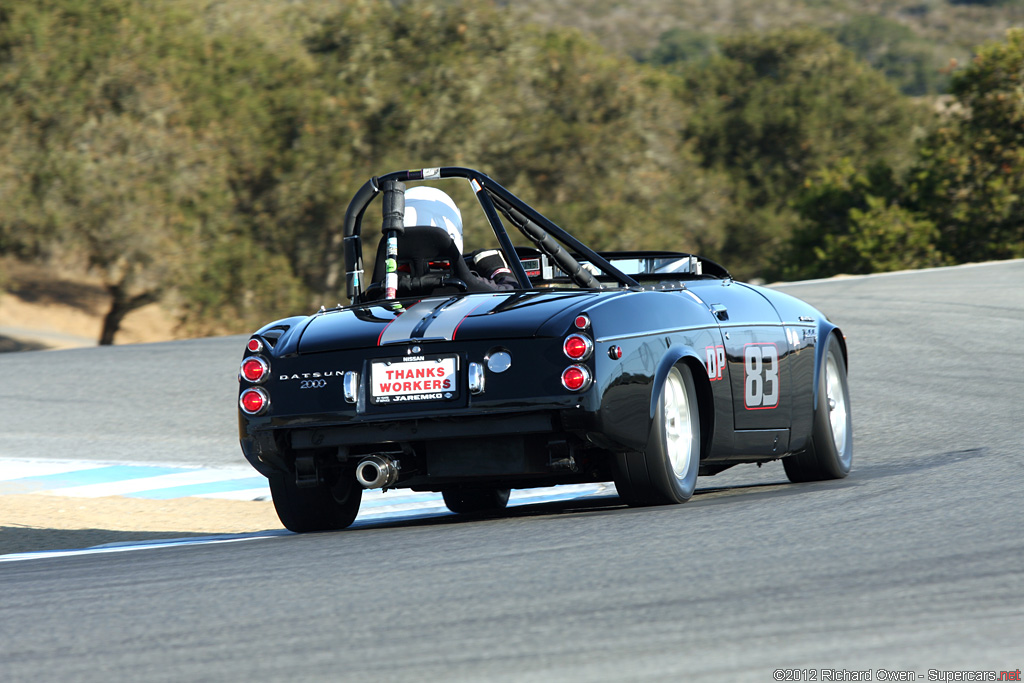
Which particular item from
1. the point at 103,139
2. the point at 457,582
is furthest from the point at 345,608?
the point at 103,139

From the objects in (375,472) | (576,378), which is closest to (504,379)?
(576,378)

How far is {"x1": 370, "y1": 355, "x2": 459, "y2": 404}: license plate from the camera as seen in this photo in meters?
6.46

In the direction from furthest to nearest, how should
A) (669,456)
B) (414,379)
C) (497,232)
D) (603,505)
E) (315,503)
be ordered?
(603,505) < (315,503) < (497,232) < (669,456) < (414,379)

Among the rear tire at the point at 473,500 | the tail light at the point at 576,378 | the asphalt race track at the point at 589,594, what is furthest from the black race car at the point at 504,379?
the rear tire at the point at 473,500

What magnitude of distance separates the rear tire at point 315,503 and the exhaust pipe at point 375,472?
62 centimetres

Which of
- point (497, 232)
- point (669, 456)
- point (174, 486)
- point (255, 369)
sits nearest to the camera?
point (669, 456)

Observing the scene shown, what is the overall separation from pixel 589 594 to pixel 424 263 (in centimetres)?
320

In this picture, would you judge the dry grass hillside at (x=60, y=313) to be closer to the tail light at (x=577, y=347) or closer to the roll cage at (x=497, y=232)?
the roll cage at (x=497, y=232)

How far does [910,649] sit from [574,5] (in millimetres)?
138358

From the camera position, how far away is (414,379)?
6.52m

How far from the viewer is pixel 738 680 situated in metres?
3.42

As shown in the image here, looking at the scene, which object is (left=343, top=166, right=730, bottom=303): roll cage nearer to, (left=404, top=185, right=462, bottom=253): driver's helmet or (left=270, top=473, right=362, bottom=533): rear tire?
(left=404, top=185, right=462, bottom=253): driver's helmet

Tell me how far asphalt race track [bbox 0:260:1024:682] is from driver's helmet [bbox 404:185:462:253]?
1.52 meters

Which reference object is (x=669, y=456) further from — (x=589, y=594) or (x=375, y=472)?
(x=589, y=594)
